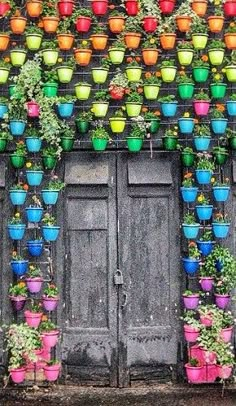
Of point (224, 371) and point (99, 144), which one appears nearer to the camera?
point (224, 371)

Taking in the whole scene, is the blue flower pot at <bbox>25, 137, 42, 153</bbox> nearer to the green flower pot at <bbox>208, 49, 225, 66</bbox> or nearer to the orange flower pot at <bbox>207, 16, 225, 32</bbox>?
the green flower pot at <bbox>208, 49, 225, 66</bbox>

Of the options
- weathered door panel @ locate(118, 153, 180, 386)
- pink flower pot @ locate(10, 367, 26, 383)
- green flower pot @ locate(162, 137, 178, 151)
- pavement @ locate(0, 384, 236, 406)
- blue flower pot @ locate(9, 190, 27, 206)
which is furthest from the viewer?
weathered door panel @ locate(118, 153, 180, 386)

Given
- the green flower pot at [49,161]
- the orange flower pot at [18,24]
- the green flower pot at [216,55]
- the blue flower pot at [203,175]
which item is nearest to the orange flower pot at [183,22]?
the green flower pot at [216,55]

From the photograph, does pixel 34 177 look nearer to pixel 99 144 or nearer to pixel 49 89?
pixel 99 144

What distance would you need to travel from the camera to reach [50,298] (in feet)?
22.5

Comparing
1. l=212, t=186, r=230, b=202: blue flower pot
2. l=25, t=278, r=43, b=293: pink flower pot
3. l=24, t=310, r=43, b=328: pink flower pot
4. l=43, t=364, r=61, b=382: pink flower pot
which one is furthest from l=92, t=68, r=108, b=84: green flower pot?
l=43, t=364, r=61, b=382: pink flower pot

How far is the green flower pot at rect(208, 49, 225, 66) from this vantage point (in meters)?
6.89

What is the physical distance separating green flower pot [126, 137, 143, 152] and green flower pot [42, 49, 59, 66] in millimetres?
1065

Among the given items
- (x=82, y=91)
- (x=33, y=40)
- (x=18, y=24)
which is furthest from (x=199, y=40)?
(x=18, y=24)

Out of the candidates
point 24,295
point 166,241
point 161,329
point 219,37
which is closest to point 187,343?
point 161,329

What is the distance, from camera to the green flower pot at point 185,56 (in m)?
6.89

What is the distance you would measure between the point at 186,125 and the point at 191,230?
1.04 meters

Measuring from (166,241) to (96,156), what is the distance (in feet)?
3.72

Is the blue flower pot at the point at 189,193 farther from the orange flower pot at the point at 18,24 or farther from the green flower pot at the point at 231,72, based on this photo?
the orange flower pot at the point at 18,24
